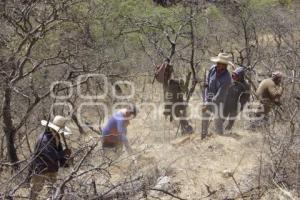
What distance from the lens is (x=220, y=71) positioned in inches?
306

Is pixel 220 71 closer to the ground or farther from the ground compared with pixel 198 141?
farther from the ground

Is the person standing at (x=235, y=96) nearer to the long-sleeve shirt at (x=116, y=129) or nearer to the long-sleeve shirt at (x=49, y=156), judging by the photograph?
the long-sleeve shirt at (x=116, y=129)

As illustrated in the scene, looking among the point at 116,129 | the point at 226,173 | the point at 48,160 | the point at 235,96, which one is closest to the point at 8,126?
the point at 116,129

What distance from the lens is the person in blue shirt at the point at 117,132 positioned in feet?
24.4

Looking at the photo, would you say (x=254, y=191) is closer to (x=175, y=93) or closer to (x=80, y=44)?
(x=175, y=93)

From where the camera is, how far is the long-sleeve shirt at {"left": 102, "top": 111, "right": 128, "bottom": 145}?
7.43 metres

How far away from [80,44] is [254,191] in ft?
29.4

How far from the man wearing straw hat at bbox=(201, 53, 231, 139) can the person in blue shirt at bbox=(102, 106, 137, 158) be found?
43.0 inches

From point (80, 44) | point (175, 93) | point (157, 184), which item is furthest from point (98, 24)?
point (157, 184)

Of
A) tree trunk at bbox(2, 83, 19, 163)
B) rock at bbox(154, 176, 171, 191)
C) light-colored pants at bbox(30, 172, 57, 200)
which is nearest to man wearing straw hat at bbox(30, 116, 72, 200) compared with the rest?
light-colored pants at bbox(30, 172, 57, 200)

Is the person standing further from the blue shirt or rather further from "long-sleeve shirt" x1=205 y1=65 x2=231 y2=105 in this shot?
the blue shirt

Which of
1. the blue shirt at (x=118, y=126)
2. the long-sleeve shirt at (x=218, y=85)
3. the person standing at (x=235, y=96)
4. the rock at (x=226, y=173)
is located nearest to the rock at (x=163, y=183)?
the rock at (x=226, y=173)

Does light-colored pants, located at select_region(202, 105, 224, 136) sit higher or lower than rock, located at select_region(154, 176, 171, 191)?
higher

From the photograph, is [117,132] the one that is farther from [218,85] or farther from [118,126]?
[218,85]
